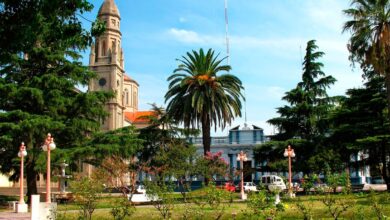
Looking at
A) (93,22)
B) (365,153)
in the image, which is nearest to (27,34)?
(93,22)

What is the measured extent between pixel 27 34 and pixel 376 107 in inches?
1192

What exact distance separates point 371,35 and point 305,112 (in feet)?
71.1

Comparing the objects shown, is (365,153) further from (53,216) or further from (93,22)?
(93,22)

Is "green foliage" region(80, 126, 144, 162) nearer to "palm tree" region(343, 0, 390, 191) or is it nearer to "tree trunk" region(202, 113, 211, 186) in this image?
"tree trunk" region(202, 113, 211, 186)

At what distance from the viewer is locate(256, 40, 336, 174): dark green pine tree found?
43094 mm

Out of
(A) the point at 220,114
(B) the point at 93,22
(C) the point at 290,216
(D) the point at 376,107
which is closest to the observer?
(B) the point at 93,22

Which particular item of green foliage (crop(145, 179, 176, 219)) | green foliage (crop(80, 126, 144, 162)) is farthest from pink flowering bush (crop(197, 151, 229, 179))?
green foliage (crop(145, 179, 176, 219))

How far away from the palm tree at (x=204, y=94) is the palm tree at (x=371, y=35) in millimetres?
14155

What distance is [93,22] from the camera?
10.9 meters

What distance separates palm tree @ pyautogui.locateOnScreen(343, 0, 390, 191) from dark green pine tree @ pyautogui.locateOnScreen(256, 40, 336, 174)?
18995 millimetres

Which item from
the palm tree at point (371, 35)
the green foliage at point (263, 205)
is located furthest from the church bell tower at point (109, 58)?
the green foliage at point (263, 205)

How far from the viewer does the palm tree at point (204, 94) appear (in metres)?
36.9

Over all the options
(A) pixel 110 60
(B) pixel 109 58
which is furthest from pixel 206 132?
(B) pixel 109 58

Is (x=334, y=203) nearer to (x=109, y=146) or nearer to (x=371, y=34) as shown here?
(x=371, y=34)
